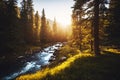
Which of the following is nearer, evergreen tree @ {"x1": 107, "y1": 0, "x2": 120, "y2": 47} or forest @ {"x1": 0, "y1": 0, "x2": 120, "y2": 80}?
forest @ {"x1": 0, "y1": 0, "x2": 120, "y2": 80}

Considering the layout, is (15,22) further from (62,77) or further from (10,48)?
(62,77)

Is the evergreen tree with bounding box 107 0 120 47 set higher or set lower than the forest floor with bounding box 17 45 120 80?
higher

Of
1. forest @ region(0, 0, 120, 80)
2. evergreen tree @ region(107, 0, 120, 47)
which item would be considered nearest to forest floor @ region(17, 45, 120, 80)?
forest @ region(0, 0, 120, 80)

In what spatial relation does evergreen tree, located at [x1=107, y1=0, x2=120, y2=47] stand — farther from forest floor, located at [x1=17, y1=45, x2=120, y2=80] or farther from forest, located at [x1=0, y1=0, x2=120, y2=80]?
forest floor, located at [x1=17, y1=45, x2=120, y2=80]

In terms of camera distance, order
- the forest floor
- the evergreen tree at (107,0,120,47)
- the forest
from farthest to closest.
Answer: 1. the evergreen tree at (107,0,120,47)
2. the forest
3. the forest floor

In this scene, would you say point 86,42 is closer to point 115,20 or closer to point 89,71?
point 115,20

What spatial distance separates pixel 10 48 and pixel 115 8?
940 inches

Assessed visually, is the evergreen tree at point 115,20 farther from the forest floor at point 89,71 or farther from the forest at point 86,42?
the forest floor at point 89,71

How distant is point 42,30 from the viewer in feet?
274

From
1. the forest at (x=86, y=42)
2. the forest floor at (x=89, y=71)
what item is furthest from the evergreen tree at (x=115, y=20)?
the forest floor at (x=89, y=71)

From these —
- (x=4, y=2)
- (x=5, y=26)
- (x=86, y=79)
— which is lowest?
(x=86, y=79)

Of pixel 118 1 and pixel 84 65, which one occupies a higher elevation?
pixel 118 1

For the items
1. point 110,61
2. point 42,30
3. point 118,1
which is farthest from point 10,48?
point 42,30

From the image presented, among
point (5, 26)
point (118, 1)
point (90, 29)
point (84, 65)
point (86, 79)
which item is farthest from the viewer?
point (5, 26)
